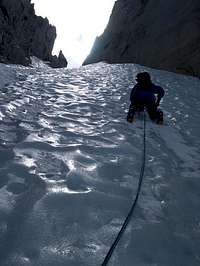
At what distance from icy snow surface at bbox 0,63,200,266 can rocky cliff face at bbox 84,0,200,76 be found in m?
19.5

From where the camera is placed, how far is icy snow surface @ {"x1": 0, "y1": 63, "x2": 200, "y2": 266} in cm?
338

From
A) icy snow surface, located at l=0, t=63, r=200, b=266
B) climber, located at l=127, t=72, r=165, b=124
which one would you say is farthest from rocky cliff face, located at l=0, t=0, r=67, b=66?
icy snow surface, located at l=0, t=63, r=200, b=266

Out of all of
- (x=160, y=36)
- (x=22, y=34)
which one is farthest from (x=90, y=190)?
(x=22, y=34)

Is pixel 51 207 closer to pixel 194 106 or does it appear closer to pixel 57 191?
pixel 57 191

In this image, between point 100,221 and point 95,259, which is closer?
point 95,259

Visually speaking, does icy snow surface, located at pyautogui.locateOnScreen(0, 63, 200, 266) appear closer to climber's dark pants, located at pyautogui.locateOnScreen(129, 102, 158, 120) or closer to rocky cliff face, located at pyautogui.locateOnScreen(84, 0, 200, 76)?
climber's dark pants, located at pyautogui.locateOnScreen(129, 102, 158, 120)

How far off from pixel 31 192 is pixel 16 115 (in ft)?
12.8

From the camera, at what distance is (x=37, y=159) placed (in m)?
5.34

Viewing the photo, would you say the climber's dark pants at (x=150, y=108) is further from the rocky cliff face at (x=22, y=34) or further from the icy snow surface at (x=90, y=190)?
the rocky cliff face at (x=22, y=34)

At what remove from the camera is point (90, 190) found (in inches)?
179

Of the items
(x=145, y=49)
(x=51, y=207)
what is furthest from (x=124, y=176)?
(x=145, y=49)

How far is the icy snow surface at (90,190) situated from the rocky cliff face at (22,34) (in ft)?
178

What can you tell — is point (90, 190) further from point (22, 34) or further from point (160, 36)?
point (22, 34)

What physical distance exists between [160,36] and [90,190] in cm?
3247
